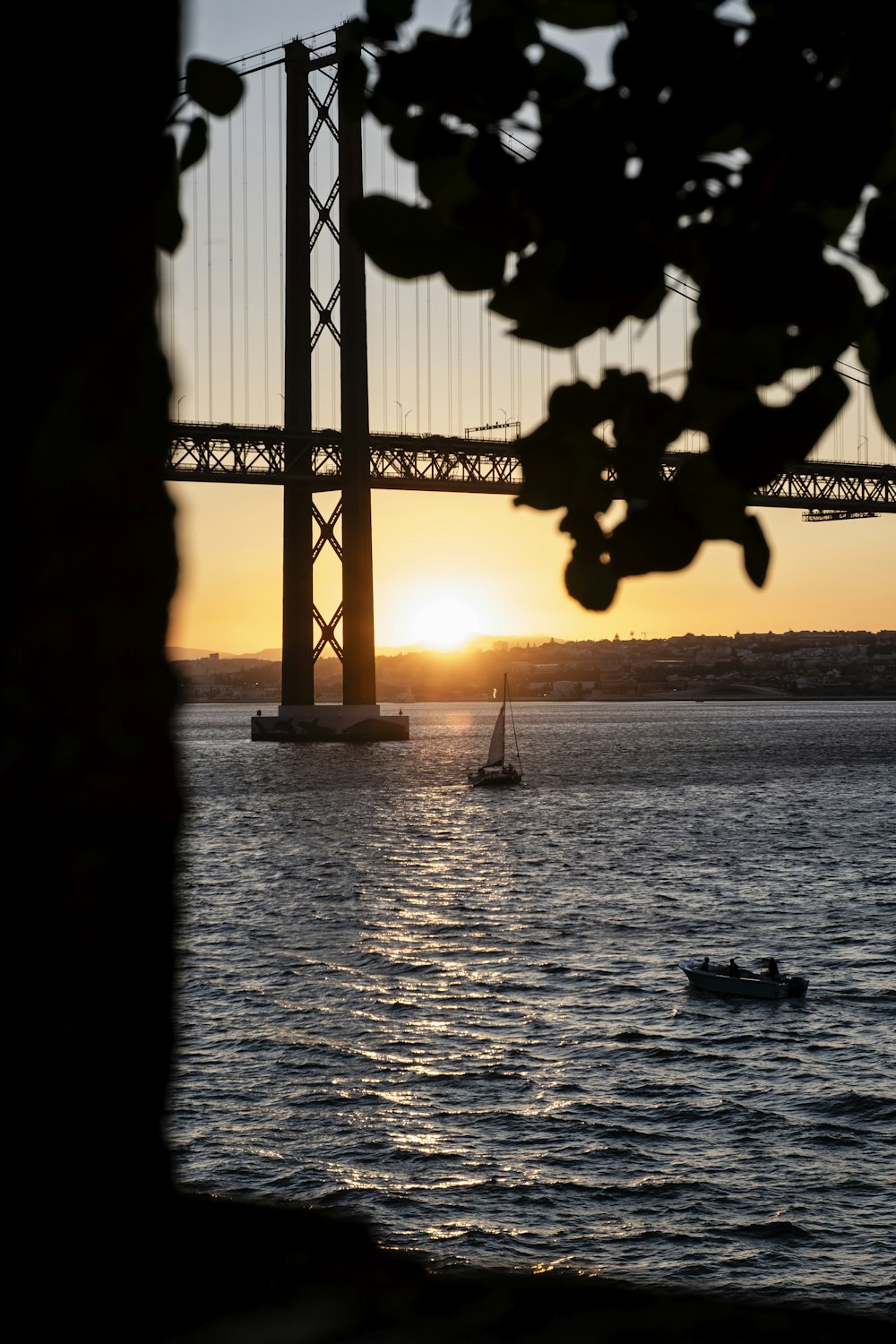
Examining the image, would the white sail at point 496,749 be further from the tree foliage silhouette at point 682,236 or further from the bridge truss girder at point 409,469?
the tree foliage silhouette at point 682,236

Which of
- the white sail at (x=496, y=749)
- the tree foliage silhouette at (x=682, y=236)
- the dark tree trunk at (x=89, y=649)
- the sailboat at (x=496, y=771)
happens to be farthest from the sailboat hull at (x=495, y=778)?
the tree foliage silhouette at (x=682, y=236)

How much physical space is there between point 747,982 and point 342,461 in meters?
52.0

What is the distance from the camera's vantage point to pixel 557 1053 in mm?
21422

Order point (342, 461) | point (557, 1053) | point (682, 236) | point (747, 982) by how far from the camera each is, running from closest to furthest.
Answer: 1. point (682, 236)
2. point (557, 1053)
3. point (747, 982)
4. point (342, 461)


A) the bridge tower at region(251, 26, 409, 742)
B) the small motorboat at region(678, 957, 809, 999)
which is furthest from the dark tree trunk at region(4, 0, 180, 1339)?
the bridge tower at region(251, 26, 409, 742)

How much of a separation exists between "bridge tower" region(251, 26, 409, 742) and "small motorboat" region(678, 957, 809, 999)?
4733 cm

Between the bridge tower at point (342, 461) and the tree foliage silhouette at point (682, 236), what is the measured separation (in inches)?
2757

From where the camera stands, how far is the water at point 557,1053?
15.3 m

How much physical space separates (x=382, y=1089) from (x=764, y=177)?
63.0ft

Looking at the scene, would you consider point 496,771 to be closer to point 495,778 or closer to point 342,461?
point 495,778

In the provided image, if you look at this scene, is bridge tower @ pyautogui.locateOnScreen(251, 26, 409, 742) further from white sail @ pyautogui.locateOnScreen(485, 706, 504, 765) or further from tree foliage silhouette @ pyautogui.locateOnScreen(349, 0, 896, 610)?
tree foliage silhouette @ pyautogui.locateOnScreen(349, 0, 896, 610)

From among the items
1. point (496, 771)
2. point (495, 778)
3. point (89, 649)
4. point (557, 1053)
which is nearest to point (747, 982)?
point (557, 1053)

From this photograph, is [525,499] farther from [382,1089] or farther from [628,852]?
[628,852]

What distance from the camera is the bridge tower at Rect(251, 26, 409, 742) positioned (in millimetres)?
72438
